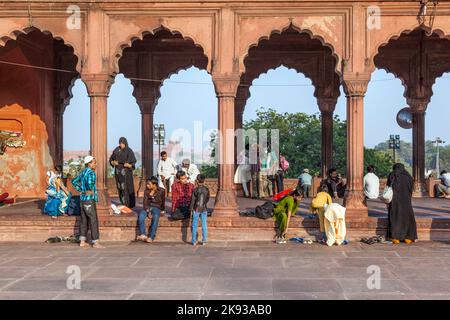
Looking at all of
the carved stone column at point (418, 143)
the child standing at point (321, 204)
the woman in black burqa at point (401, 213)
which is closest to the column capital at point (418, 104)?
the carved stone column at point (418, 143)

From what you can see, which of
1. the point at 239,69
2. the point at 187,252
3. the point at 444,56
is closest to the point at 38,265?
the point at 187,252

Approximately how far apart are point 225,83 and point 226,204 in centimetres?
238

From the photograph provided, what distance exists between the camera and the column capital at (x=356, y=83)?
11586mm

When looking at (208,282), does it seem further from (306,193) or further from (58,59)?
(58,59)

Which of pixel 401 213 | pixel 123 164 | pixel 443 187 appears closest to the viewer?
pixel 401 213

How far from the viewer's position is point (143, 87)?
17750mm

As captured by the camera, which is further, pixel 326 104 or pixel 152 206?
pixel 326 104

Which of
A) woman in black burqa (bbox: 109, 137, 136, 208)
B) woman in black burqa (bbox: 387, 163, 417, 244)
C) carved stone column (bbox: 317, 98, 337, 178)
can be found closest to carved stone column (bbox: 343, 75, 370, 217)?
woman in black burqa (bbox: 387, 163, 417, 244)

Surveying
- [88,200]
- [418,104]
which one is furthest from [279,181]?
[88,200]

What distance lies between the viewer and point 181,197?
38.3 ft

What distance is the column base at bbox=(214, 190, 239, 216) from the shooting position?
11.6m

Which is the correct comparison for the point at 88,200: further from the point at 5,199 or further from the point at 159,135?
the point at 159,135

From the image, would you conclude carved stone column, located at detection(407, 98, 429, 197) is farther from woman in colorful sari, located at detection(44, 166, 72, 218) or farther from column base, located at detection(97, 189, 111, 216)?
woman in colorful sari, located at detection(44, 166, 72, 218)
